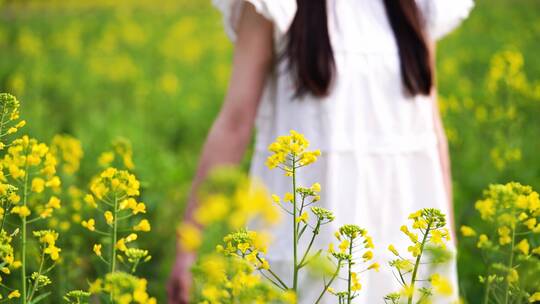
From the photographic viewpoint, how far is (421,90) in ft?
5.43

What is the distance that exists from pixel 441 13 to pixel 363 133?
1.31 feet

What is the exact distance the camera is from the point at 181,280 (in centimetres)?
153

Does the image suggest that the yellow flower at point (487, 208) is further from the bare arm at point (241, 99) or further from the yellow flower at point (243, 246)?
the bare arm at point (241, 99)

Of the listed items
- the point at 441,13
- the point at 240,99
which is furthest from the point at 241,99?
the point at 441,13

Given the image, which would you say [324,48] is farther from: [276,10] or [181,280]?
[181,280]

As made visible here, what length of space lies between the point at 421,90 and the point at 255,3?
1.68ft

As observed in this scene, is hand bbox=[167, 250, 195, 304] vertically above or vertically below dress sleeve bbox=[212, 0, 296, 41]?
below

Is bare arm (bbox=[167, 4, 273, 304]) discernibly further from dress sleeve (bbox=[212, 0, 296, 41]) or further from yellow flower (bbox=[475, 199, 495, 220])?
yellow flower (bbox=[475, 199, 495, 220])

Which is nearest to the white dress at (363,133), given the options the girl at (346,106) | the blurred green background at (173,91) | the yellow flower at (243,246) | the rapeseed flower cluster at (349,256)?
the girl at (346,106)

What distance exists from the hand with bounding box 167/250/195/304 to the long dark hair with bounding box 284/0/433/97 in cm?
50

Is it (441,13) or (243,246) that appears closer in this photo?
(243,246)

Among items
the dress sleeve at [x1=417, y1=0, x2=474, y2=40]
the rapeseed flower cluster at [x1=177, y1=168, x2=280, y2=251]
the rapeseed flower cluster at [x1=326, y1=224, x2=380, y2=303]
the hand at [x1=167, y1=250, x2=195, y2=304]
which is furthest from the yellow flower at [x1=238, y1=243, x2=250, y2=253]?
the dress sleeve at [x1=417, y1=0, x2=474, y2=40]

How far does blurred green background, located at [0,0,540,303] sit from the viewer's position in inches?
116

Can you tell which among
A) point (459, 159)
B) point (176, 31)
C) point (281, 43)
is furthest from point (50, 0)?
point (281, 43)
